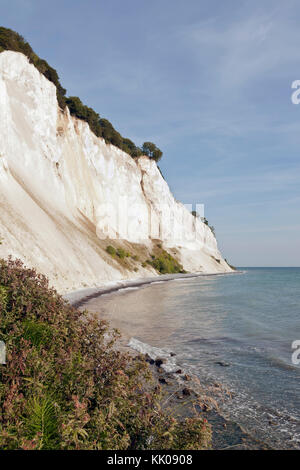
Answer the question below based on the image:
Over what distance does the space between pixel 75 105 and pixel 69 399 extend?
209ft

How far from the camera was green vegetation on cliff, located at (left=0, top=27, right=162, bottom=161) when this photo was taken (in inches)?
1754

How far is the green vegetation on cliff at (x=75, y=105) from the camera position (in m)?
44.6

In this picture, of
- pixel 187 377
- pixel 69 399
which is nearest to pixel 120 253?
pixel 187 377

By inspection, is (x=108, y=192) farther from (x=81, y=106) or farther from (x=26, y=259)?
(x=26, y=259)

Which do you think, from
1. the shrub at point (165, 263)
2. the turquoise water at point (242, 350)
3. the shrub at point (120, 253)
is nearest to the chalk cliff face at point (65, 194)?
the shrub at point (120, 253)

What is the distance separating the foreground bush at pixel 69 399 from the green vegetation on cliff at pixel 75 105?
48300 millimetres

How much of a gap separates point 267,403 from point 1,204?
2745 cm

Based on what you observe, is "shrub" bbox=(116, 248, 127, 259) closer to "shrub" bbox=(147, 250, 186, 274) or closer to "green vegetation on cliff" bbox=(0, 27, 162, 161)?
"shrub" bbox=(147, 250, 186, 274)

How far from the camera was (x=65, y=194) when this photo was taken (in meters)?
48.1

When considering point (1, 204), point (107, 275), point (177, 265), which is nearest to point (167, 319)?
point (1, 204)

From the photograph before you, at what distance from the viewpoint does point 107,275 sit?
4188cm

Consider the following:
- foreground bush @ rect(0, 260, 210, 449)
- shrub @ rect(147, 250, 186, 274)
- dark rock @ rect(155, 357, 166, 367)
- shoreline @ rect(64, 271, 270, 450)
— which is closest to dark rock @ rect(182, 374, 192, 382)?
shoreline @ rect(64, 271, 270, 450)

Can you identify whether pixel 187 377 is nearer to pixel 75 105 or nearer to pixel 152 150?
pixel 75 105

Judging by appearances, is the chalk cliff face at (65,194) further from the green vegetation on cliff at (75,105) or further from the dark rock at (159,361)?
the dark rock at (159,361)
